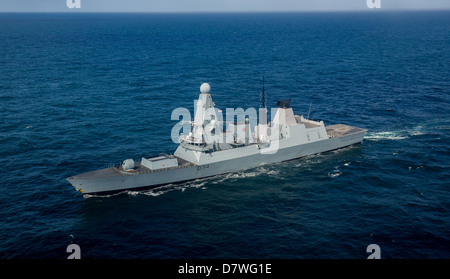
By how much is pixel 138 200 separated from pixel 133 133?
20.3m

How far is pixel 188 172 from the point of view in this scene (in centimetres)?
4631

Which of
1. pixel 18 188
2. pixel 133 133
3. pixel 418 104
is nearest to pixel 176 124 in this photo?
pixel 133 133

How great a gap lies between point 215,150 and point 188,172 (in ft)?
15.7

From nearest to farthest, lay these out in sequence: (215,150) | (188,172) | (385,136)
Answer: (188,172), (215,150), (385,136)

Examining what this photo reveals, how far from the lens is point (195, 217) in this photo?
127ft

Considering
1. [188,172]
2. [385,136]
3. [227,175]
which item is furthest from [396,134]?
[188,172]

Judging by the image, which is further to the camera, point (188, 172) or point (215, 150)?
point (215, 150)

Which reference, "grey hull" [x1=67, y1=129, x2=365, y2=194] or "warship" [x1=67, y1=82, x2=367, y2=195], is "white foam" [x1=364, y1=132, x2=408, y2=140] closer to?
"warship" [x1=67, y1=82, x2=367, y2=195]

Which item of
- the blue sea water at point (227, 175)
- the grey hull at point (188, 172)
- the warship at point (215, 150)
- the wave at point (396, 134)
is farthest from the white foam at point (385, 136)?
the grey hull at point (188, 172)

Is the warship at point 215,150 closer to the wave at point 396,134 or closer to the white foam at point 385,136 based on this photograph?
the white foam at point 385,136

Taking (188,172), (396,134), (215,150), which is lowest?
(188,172)

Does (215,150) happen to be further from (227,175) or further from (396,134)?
(396,134)

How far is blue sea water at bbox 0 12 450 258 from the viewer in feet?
113

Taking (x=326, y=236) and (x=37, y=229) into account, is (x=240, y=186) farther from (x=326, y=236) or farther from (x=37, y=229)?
(x=37, y=229)
